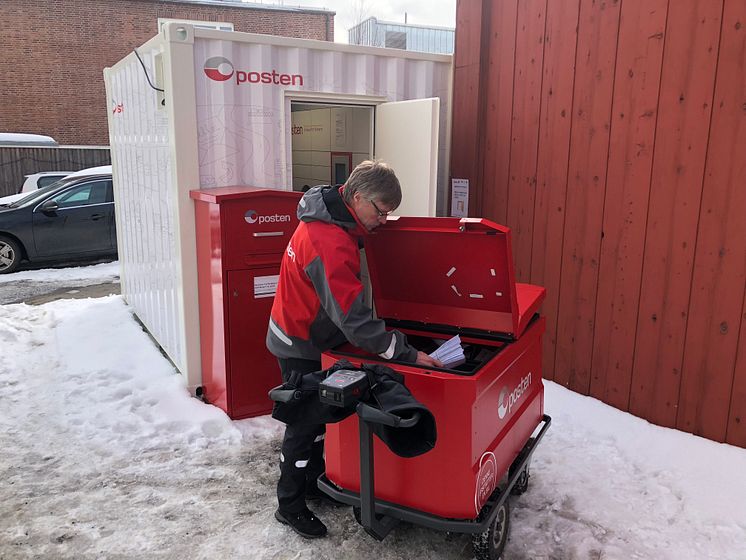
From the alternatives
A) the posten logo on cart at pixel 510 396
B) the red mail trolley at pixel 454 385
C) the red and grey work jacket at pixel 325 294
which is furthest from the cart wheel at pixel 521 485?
the red and grey work jacket at pixel 325 294

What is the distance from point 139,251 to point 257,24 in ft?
63.4

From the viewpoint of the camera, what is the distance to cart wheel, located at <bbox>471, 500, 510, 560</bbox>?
2.81m

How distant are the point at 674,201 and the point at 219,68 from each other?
3293mm

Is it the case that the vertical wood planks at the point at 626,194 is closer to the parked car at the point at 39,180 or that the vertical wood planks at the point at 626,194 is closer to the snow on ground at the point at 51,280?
the snow on ground at the point at 51,280

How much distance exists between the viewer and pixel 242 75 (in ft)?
15.3

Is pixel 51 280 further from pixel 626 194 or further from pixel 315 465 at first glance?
pixel 626 194

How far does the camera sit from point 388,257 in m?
3.15

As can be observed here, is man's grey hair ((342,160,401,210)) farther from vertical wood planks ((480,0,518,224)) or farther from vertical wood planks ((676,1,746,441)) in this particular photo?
vertical wood planks ((480,0,518,224))

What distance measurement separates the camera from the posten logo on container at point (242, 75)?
178 inches

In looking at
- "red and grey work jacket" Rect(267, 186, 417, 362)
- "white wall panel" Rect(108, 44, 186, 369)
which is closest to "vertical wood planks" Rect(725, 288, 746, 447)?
"red and grey work jacket" Rect(267, 186, 417, 362)

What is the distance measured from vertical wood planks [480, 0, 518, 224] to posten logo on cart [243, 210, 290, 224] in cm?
190

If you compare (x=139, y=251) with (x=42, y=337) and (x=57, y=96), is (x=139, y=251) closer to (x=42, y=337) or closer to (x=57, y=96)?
(x=42, y=337)

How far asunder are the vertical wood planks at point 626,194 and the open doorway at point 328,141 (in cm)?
219

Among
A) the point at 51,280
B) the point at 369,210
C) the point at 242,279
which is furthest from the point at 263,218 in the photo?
the point at 51,280
